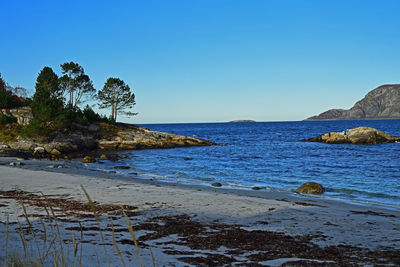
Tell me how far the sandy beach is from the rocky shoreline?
73.6ft

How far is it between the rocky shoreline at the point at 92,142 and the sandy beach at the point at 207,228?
22.4 meters

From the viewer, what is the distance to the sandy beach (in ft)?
21.5

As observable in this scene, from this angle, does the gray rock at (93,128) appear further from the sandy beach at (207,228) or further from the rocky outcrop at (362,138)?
the rocky outcrop at (362,138)

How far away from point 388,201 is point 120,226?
12754 mm

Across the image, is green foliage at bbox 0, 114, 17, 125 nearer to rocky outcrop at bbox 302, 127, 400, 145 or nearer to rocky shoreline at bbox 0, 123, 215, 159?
rocky shoreline at bbox 0, 123, 215, 159

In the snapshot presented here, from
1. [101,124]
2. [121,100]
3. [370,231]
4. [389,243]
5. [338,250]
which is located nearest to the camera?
[338,250]

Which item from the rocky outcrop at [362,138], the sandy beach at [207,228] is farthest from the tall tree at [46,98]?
the rocky outcrop at [362,138]

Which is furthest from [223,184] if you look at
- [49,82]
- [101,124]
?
[49,82]

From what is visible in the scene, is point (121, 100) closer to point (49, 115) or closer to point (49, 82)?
point (49, 82)

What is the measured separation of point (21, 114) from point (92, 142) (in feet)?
32.2

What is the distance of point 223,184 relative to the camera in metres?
20.2

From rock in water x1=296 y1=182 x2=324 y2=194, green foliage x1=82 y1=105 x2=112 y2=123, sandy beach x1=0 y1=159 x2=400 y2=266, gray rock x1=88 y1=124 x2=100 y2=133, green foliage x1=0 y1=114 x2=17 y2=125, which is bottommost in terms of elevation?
rock in water x1=296 y1=182 x2=324 y2=194

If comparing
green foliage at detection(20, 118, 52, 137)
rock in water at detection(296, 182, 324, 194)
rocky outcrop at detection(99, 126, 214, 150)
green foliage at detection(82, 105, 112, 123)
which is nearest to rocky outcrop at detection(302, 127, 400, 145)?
rocky outcrop at detection(99, 126, 214, 150)

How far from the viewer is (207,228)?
351 inches
